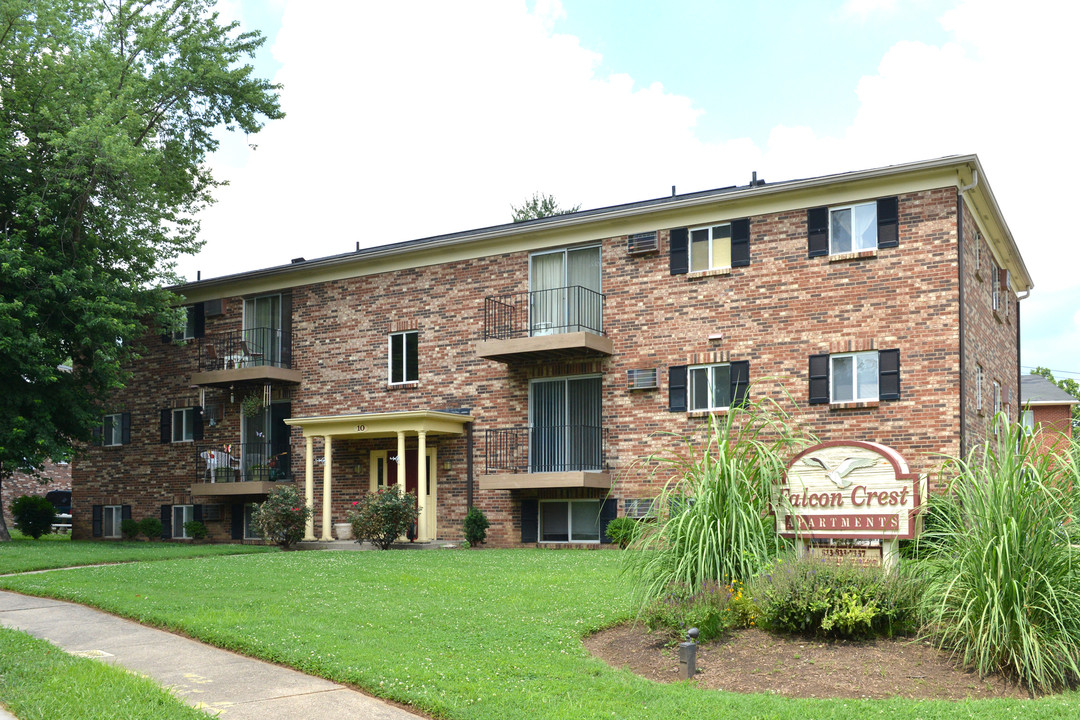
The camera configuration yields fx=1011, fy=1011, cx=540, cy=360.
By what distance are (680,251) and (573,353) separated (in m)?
3.04

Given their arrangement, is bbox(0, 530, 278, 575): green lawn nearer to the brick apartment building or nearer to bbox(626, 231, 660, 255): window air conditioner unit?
the brick apartment building

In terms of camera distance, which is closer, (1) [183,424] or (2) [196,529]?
(2) [196,529]

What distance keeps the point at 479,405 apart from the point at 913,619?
48.7 ft

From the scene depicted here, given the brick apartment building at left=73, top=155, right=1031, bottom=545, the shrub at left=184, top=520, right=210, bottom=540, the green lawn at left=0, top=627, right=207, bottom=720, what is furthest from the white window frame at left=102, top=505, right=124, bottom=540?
the green lawn at left=0, top=627, right=207, bottom=720

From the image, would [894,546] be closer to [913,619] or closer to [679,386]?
[913,619]

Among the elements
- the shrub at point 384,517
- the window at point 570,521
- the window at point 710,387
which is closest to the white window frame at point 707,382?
the window at point 710,387

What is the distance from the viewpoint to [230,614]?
10.3m

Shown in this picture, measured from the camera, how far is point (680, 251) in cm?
2038

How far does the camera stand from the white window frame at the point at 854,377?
18172mm

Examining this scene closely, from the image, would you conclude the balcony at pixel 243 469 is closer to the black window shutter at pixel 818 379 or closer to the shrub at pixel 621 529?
the shrub at pixel 621 529

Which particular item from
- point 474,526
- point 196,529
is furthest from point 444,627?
point 196,529

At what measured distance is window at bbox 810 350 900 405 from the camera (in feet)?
59.0

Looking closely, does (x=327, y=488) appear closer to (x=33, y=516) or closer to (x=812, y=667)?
(x=33, y=516)

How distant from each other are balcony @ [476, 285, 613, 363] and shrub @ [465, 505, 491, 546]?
133 inches
